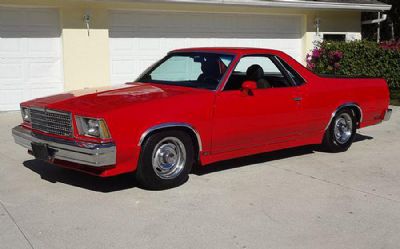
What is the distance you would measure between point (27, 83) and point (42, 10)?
1618mm

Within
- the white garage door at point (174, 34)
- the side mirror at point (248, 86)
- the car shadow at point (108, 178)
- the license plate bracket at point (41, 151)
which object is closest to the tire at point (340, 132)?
the car shadow at point (108, 178)

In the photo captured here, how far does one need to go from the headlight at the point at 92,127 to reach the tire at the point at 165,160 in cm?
47

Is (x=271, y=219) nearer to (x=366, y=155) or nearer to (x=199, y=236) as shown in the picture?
(x=199, y=236)

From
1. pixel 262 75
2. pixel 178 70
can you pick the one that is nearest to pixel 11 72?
pixel 178 70

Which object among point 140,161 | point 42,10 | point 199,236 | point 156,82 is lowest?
point 199,236

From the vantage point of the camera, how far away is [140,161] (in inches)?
213

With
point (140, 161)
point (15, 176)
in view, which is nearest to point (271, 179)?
point (140, 161)

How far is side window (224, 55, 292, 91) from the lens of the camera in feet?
21.7

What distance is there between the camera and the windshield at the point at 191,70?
6332 mm

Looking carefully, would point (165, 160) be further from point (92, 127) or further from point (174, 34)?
point (174, 34)

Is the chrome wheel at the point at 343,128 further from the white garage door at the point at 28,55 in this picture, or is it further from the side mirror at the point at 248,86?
the white garage door at the point at 28,55

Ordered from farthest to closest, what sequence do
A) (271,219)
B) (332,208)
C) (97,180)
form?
1. (97,180)
2. (332,208)
3. (271,219)

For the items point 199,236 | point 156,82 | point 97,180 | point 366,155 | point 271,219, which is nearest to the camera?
point 199,236

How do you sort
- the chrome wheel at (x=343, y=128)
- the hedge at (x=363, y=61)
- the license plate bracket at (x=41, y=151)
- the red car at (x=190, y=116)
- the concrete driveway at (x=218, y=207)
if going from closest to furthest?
1. the concrete driveway at (x=218, y=207)
2. the red car at (x=190, y=116)
3. the license plate bracket at (x=41, y=151)
4. the chrome wheel at (x=343, y=128)
5. the hedge at (x=363, y=61)
